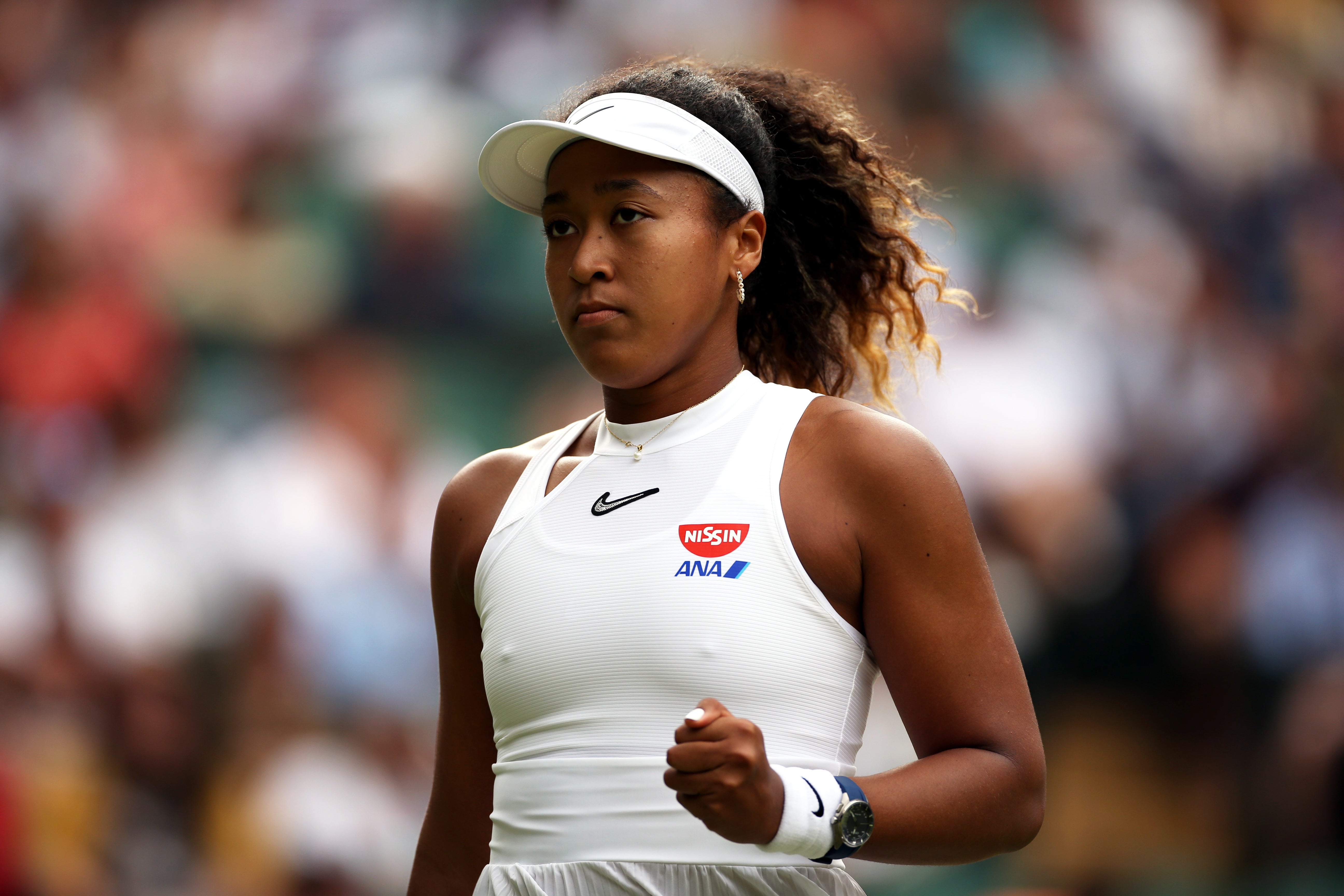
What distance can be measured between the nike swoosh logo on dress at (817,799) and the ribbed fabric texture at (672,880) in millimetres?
256

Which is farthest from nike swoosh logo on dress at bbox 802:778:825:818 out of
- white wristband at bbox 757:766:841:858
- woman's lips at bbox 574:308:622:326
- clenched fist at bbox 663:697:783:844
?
woman's lips at bbox 574:308:622:326

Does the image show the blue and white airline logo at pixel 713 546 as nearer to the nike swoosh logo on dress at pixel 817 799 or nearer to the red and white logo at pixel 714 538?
the red and white logo at pixel 714 538

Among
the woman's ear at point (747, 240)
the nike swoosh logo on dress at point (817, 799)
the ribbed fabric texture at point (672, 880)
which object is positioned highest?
the woman's ear at point (747, 240)

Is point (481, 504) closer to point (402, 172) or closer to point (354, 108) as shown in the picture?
point (402, 172)

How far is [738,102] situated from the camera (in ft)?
8.56

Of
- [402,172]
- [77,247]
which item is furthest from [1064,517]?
[77,247]

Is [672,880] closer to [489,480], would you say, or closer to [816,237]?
[489,480]

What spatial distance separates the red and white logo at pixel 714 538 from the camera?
2.24 meters

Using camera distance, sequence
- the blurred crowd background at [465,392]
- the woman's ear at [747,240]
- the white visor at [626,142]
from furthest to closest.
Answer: the blurred crowd background at [465,392], the woman's ear at [747,240], the white visor at [626,142]

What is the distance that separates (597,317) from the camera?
2.40 m

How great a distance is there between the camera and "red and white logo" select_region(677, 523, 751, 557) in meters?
2.24

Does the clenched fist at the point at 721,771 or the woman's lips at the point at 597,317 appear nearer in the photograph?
the clenched fist at the point at 721,771

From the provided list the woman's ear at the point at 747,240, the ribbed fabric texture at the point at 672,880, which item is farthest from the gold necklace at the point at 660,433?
the ribbed fabric texture at the point at 672,880

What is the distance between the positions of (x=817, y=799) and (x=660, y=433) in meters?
0.72
